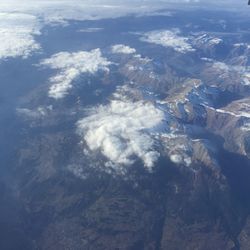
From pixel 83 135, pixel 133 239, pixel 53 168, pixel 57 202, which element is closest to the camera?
pixel 133 239

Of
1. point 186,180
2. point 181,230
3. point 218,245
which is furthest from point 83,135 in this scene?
point 218,245

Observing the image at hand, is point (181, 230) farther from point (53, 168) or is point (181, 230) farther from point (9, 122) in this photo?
point (9, 122)

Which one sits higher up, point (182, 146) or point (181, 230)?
point (182, 146)

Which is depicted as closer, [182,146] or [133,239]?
[133,239]

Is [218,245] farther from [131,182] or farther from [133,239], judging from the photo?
[131,182]

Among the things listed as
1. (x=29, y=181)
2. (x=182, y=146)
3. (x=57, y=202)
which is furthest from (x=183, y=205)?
(x=29, y=181)

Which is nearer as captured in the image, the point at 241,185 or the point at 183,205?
the point at 183,205

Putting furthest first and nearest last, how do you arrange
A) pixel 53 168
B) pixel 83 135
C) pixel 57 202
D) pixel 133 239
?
pixel 83 135
pixel 53 168
pixel 57 202
pixel 133 239

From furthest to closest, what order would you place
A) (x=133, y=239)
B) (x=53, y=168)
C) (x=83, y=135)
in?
(x=83, y=135) < (x=53, y=168) < (x=133, y=239)
